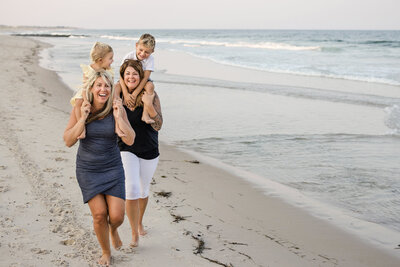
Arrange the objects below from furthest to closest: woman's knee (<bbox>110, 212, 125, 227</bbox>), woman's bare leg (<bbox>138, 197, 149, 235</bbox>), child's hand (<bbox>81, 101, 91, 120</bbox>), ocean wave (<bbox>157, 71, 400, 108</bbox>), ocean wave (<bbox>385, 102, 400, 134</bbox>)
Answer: ocean wave (<bbox>157, 71, 400, 108</bbox>)
ocean wave (<bbox>385, 102, 400, 134</bbox>)
woman's bare leg (<bbox>138, 197, 149, 235</bbox>)
woman's knee (<bbox>110, 212, 125, 227</bbox>)
child's hand (<bbox>81, 101, 91, 120</bbox>)

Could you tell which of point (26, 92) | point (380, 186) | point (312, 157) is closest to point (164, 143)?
point (312, 157)

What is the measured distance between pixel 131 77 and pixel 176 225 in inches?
62.8

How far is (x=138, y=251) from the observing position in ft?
11.6

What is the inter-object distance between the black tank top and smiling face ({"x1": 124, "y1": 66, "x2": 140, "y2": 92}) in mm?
202

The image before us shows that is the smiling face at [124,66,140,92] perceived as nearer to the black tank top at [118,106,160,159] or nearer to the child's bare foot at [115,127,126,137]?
the black tank top at [118,106,160,159]

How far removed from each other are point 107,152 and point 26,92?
9259 millimetres

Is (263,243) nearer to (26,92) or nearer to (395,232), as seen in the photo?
(395,232)

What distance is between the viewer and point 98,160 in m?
3.04

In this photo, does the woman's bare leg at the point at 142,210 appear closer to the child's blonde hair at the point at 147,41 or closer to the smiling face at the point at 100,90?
the smiling face at the point at 100,90

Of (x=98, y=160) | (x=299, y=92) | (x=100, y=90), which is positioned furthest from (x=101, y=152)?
(x=299, y=92)

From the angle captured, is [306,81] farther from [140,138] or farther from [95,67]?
[95,67]

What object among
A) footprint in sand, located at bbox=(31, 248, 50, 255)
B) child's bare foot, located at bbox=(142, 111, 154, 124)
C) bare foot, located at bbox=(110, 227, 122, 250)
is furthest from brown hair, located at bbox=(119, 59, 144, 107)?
footprint in sand, located at bbox=(31, 248, 50, 255)

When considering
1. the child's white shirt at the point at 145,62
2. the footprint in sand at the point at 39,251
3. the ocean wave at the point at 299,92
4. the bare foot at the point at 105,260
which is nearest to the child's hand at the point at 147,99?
the child's white shirt at the point at 145,62

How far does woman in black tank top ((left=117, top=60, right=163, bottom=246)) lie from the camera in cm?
348
